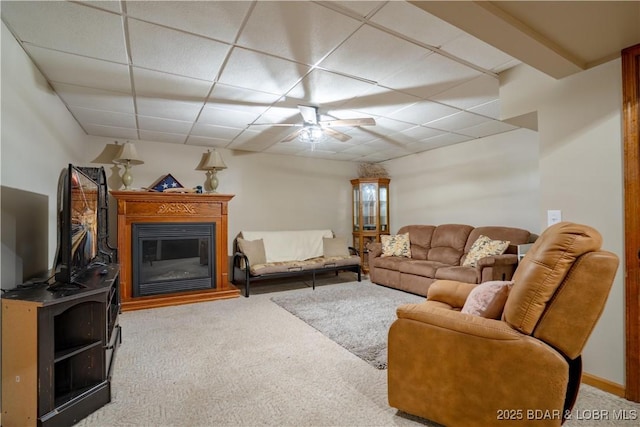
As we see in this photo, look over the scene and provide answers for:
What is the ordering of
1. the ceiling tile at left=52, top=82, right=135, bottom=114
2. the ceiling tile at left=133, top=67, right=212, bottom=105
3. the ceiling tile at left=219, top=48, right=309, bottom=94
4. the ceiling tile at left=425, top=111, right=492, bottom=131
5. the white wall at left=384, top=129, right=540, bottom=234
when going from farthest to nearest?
1. the white wall at left=384, top=129, right=540, bottom=234
2. the ceiling tile at left=425, top=111, right=492, bottom=131
3. the ceiling tile at left=52, top=82, right=135, bottom=114
4. the ceiling tile at left=133, top=67, right=212, bottom=105
5. the ceiling tile at left=219, top=48, right=309, bottom=94

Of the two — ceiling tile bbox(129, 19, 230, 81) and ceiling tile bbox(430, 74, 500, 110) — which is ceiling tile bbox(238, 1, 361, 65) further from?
ceiling tile bbox(430, 74, 500, 110)

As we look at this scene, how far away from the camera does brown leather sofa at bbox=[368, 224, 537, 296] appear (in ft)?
11.7

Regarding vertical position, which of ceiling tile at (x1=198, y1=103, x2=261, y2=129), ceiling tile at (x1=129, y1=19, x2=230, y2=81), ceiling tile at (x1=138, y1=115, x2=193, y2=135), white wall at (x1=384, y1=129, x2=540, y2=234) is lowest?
white wall at (x1=384, y1=129, x2=540, y2=234)

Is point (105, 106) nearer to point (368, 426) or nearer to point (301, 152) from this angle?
point (301, 152)

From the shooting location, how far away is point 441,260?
473 cm

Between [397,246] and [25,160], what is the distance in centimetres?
475

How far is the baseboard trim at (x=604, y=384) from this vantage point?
6.28 feet

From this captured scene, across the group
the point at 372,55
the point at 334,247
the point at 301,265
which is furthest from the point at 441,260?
the point at 372,55

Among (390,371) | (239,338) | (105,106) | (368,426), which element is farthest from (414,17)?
(105,106)

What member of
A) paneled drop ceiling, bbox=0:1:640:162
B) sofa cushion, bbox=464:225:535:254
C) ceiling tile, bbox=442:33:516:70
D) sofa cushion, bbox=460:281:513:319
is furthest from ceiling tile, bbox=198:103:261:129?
sofa cushion, bbox=464:225:535:254

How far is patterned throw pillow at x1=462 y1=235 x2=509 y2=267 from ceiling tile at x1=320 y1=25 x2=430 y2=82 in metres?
2.78

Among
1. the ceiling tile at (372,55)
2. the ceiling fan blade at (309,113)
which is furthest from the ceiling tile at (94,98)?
the ceiling tile at (372,55)

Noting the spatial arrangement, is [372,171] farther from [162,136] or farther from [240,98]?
[162,136]

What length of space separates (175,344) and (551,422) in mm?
2777
